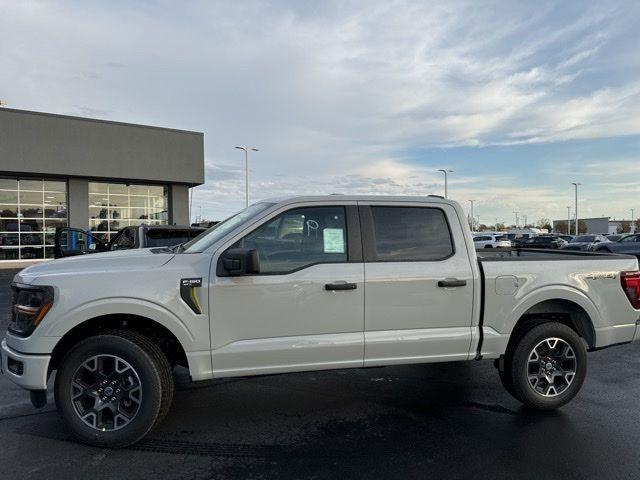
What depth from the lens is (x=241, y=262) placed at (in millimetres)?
3814

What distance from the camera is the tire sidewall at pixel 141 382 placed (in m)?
3.78

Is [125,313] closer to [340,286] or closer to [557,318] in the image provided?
[340,286]

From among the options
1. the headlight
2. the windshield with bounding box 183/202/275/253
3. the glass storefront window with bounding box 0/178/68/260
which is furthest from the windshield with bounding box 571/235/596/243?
the headlight

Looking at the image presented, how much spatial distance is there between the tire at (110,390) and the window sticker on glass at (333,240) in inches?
64.7

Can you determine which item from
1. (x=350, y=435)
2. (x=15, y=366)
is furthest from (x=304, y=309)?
(x=15, y=366)

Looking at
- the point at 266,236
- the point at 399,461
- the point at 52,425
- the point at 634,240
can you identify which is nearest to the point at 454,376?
the point at 399,461

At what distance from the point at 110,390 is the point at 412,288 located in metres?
2.56

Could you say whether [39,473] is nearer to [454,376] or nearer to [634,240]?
[454,376]

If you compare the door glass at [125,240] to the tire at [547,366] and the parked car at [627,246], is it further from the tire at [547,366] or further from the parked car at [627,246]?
the parked car at [627,246]

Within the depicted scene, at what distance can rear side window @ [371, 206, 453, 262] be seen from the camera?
436 cm

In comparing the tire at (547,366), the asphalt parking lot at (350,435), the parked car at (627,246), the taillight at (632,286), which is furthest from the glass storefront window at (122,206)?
the taillight at (632,286)

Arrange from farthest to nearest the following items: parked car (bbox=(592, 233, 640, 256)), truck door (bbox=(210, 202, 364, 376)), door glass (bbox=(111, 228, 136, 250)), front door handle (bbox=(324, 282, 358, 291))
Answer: parked car (bbox=(592, 233, 640, 256)), door glass (bbox=(111, 228, 136, 250)), front door handle (bbox=(324, 282, 358, 291)), truck door (bbox=(210, 202, 364, 376))

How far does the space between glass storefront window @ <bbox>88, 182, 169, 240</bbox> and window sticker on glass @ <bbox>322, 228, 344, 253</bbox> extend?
2453 cm

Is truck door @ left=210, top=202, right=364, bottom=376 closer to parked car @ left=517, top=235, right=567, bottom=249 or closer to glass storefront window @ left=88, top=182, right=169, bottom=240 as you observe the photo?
glass storefront window @ left=88, top=182, right=169, bottom=240
